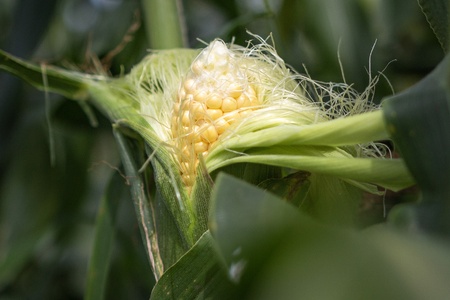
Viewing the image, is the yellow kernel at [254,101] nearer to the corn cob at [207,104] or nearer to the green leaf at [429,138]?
the corn cob at [207,104]

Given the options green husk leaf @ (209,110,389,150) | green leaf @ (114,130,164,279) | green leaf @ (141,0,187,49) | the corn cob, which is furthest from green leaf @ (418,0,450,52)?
green leaf @ (141,0,187,49)

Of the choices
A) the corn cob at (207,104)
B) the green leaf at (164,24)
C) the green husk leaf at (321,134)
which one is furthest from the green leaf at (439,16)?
the green leaf at (164,24)

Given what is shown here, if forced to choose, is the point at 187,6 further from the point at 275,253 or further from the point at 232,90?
A: the point at 275,253

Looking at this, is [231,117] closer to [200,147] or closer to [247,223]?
[200,147]

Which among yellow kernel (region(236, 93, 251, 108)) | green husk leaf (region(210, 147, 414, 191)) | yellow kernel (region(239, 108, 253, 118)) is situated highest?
yellow kernel (region(236, 93, 251, 108))

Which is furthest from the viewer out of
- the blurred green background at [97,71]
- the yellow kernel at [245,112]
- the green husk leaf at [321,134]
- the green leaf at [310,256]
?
the blurred green background at [97,71]


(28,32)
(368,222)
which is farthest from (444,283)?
(28,32)

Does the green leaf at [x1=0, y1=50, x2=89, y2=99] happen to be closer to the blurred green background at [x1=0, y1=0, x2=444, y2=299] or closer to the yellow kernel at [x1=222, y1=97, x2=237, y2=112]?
the blurred green background at [x1=0, y1=0, x2=444, y2=299]
